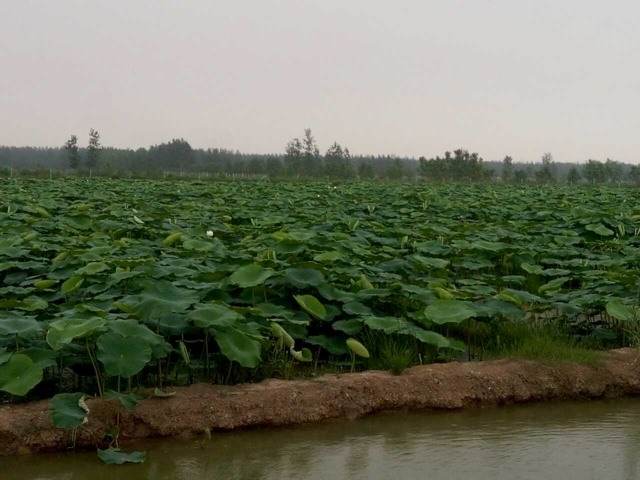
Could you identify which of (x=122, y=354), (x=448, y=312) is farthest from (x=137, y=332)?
(x=448, y=312)

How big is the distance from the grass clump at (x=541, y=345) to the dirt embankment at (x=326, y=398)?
78 mm

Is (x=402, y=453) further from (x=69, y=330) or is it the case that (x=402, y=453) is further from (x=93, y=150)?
(x=93, y=150)

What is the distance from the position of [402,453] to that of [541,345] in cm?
145

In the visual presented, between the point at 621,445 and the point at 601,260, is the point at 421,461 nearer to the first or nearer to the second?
the point at 621,445

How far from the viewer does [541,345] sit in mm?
4027

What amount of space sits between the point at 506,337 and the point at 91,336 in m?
2.46

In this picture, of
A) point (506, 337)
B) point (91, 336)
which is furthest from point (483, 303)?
point (91, 336)

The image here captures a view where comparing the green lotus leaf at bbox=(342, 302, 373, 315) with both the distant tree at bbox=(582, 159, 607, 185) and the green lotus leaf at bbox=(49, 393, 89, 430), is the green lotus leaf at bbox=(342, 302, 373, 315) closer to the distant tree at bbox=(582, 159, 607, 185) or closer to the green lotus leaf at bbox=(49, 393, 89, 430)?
the green lotus leaf at bbox=(49, 393, 89, 430)

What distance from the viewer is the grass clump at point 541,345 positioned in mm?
3922

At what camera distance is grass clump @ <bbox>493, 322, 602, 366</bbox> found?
3922 mm

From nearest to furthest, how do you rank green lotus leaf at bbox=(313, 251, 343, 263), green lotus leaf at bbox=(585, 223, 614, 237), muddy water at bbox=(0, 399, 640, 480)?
1. muddy water at bbox=(0, 399, 640, 480)
2. green lotus leaf at bbox=(313, 251, 343, 263)
3. green lotus leaf at bbox=(585, 223, 614, 237)

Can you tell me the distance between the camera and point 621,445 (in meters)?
3.03

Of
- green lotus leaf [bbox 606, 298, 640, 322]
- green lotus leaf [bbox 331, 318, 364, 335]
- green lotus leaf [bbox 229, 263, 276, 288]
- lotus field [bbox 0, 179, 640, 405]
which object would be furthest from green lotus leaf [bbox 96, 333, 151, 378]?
green lotus leaf [bbox 606, 298, 640, 322]

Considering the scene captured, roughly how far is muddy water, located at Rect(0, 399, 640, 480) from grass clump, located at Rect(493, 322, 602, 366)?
17.8 inches
